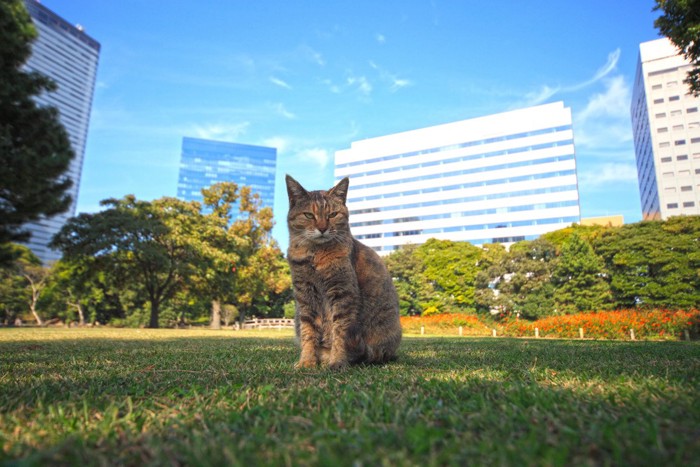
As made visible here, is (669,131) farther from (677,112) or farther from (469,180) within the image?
(469,180)

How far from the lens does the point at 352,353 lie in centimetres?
356

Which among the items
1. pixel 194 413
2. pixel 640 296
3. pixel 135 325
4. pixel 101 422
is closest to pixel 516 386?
pixel 194 413

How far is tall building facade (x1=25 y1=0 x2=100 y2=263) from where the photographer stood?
103625 mm

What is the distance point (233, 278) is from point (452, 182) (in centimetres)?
5631

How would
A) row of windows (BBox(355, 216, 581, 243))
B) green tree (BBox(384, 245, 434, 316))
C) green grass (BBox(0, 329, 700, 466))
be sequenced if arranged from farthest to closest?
row of windows (BBox(355, 216, 581, 243)) → green tree (BBox(384, 245, 434, 316)) → green grass (BBox(0, 329, 700, 466))

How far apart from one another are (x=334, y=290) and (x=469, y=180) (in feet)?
242

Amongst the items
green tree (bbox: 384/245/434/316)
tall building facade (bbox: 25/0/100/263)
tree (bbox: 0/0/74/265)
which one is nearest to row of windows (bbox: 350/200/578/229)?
green tree (bbox: 384/245/434/316)

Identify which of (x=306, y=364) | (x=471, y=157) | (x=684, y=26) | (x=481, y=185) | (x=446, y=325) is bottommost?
(x=446, y=325)

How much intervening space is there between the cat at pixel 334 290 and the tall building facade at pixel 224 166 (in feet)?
504

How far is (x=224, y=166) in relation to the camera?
160375 millimetres

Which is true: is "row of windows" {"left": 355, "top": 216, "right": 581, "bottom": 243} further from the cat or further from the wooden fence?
the cat

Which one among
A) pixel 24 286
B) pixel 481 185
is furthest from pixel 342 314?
pixel 481 185

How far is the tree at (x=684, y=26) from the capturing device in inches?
249

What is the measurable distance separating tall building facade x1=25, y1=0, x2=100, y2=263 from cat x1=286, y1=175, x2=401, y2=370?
123 m
